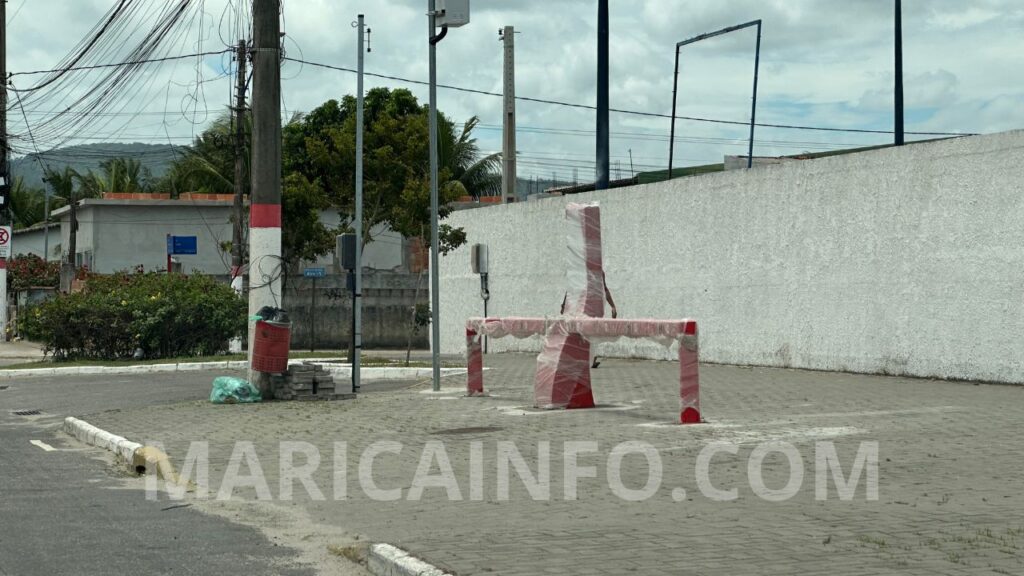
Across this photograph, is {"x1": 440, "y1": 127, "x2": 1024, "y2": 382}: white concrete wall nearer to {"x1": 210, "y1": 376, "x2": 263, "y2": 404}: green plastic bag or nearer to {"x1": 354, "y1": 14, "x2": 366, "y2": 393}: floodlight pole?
{"x1": 354, "y1": 14, "x2": 366, "y2": 393}: floodlight pole

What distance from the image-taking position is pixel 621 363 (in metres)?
25.1

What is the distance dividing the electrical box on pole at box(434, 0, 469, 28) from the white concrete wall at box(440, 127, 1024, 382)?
650 cm

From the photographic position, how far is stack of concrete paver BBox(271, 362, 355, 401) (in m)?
17.4

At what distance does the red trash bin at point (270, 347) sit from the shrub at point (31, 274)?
35.0 m

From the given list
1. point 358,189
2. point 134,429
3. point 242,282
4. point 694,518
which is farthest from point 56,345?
point 694,518

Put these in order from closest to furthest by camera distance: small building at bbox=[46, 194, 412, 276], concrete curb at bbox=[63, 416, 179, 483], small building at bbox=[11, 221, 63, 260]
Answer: concrete curb at bbox=[63, 416, 179, 483], small building at bbox=[46, 194, 412, 276], small building at bbox=[11, 221, 63, 260]

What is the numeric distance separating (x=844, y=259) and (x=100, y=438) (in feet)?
38.9

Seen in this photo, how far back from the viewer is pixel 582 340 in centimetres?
1500

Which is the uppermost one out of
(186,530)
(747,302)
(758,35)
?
(758,35)

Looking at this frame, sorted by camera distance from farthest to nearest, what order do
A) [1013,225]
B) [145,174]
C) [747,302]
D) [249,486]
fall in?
1. [145,174]
2. [747,302]
3. [1013,225]
4. [249,486]

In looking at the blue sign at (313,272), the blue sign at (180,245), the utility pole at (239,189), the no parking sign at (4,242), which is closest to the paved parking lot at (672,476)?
the utility pole at (239,189)

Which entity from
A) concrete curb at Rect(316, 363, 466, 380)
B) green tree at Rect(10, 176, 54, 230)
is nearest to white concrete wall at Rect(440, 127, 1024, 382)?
concrete curb at Rect(316, 363, 466, 380)

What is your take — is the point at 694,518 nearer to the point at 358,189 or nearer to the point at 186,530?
the point at 186,530

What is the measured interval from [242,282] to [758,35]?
1509 centimetres
